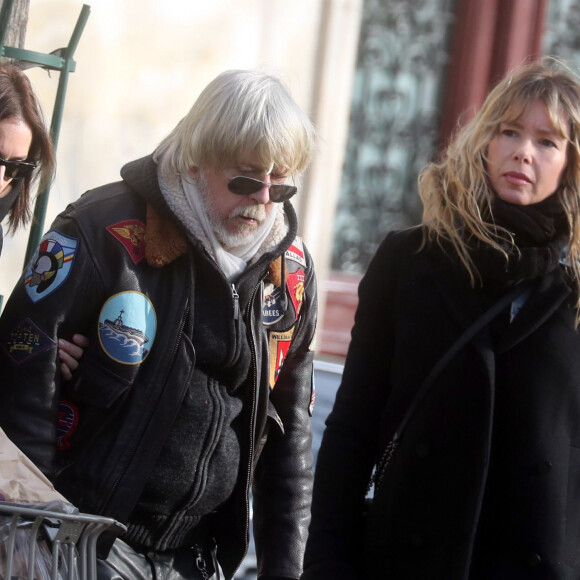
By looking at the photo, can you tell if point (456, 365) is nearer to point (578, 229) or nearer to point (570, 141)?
point (578, 229)

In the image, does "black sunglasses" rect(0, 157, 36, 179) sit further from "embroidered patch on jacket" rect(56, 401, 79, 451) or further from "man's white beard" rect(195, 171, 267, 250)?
"embroidered patch on jacket" rect(56, 401, 79, 451)

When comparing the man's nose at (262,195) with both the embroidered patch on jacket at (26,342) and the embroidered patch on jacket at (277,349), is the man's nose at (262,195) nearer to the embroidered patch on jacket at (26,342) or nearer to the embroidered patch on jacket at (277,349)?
the embroidered patch on jacket at (277,349)

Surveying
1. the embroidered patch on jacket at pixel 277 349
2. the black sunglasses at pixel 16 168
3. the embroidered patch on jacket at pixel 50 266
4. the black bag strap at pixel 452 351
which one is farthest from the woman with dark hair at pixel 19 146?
the black bag strap at pixel 452 351

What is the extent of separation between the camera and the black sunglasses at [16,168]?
2760 mm

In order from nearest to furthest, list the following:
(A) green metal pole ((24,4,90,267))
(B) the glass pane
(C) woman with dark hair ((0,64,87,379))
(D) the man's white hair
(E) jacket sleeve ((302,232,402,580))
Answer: (E) jacket sleeve ((302,232,402,580))
(D) the man's white hair
(C) woman with dark hair ((0,64,87,379))
(A) green metal pole ((24,4,90,267))
(B) the glass pane

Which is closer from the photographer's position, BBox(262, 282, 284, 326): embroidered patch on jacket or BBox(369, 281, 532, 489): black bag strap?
BBox(369, 281, 532, 489): black bag strap

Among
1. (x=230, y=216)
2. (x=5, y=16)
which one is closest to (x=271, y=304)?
(x=230, y=216)

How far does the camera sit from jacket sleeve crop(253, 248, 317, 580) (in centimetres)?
293

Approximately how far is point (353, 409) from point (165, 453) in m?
0.43

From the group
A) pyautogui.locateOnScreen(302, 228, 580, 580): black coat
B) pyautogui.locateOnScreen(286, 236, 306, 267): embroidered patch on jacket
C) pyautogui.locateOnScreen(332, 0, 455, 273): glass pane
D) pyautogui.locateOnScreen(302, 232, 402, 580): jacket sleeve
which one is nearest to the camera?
pyautogui.locateOnScreen(302, 228, 580, 580): black coat

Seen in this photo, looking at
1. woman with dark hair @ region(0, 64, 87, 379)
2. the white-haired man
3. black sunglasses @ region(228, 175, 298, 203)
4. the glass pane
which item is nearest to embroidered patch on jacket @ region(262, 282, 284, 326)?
the white-haired man

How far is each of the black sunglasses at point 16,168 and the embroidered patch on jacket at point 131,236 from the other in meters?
0.34

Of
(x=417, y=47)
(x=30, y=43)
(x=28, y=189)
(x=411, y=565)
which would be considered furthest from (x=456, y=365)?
(x=417, y=47)

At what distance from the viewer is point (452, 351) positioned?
8.33 feet
